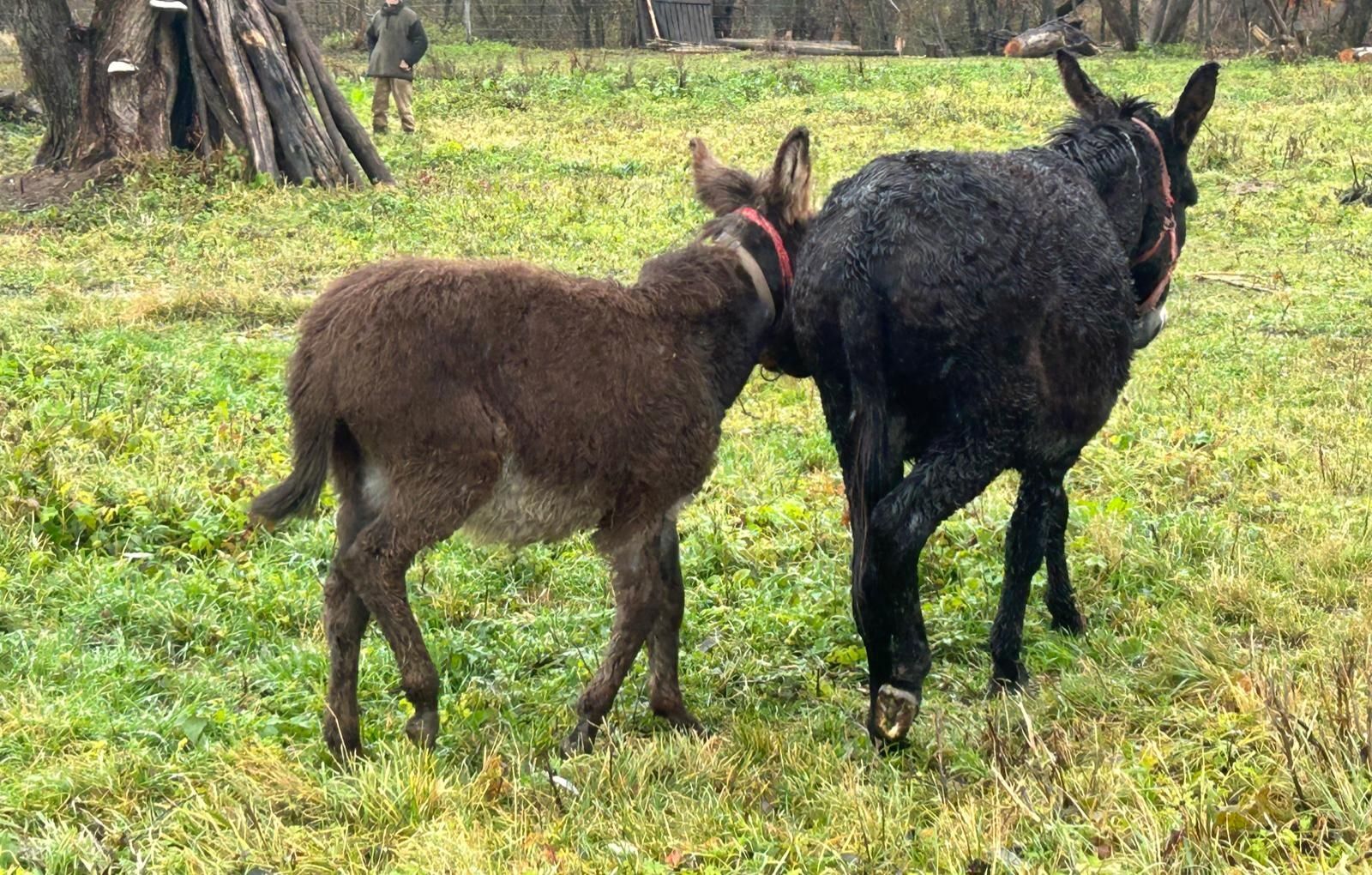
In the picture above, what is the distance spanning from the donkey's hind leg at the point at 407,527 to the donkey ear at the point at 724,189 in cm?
140

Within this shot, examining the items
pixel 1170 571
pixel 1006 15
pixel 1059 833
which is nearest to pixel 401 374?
pixel 1059 833

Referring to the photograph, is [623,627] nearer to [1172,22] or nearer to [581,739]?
[581,739]

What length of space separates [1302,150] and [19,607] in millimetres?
14423

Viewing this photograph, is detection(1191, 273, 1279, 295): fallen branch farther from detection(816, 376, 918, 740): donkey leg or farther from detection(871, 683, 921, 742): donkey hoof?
detection(871, 683, 921, 742): donkey hoof

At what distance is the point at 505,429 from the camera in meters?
3.71

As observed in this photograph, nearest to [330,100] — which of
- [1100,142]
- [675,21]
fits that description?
[1100,142]

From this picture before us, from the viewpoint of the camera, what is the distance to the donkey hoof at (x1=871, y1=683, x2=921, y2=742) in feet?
12.3

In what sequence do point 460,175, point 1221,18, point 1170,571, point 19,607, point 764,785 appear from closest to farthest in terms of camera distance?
point 764,785 < point 19,607 < point 1170,571 < point 460,175 < point 1221,18

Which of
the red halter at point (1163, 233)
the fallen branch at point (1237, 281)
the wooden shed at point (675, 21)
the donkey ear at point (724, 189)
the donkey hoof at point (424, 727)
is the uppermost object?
the wooden shed at point (675, 21)

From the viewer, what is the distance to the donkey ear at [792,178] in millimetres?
4273

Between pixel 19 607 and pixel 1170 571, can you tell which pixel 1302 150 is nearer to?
pixel 1170 571


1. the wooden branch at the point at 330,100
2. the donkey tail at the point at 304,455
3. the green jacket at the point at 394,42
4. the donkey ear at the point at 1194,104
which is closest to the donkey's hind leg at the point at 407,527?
the donkey tail at the point at 304,455

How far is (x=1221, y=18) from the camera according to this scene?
103ft

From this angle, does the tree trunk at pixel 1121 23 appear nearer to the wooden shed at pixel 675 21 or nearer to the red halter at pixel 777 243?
the wooden shed at pixel 675 21
